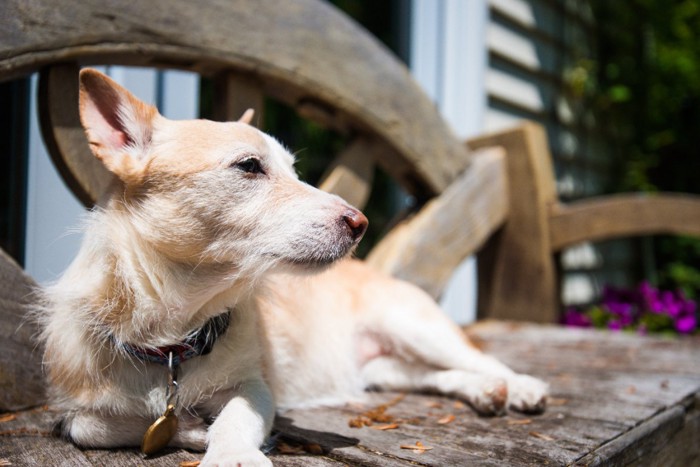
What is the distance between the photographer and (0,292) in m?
1.75

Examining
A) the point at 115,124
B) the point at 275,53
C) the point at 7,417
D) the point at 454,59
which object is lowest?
the point at 7,417

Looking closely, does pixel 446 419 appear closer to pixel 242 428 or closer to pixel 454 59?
pixel 242 428

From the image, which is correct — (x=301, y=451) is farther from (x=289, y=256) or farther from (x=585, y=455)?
(x=585, y=455)

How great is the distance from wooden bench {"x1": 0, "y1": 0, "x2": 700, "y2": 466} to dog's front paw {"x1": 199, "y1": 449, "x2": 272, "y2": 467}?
13 centimetres

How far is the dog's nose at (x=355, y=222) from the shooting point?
1533mm

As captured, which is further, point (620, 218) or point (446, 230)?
point (620, 218)

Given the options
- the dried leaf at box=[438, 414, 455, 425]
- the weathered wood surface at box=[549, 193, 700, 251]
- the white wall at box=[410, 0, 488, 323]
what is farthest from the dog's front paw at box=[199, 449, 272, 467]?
the white wall at box=[410, 0, 488, 323]

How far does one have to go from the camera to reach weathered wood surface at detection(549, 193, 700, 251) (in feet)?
11.4

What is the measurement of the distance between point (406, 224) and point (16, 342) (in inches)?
71.7

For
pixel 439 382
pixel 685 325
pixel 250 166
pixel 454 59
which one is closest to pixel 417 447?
pixel 439 382

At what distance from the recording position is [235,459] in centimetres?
128

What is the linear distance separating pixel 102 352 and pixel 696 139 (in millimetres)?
6334

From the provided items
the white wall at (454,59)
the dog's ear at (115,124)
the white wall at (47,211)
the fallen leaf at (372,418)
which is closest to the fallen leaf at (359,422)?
the fallen leaf at (372,418)

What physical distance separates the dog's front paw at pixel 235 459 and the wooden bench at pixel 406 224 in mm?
130
